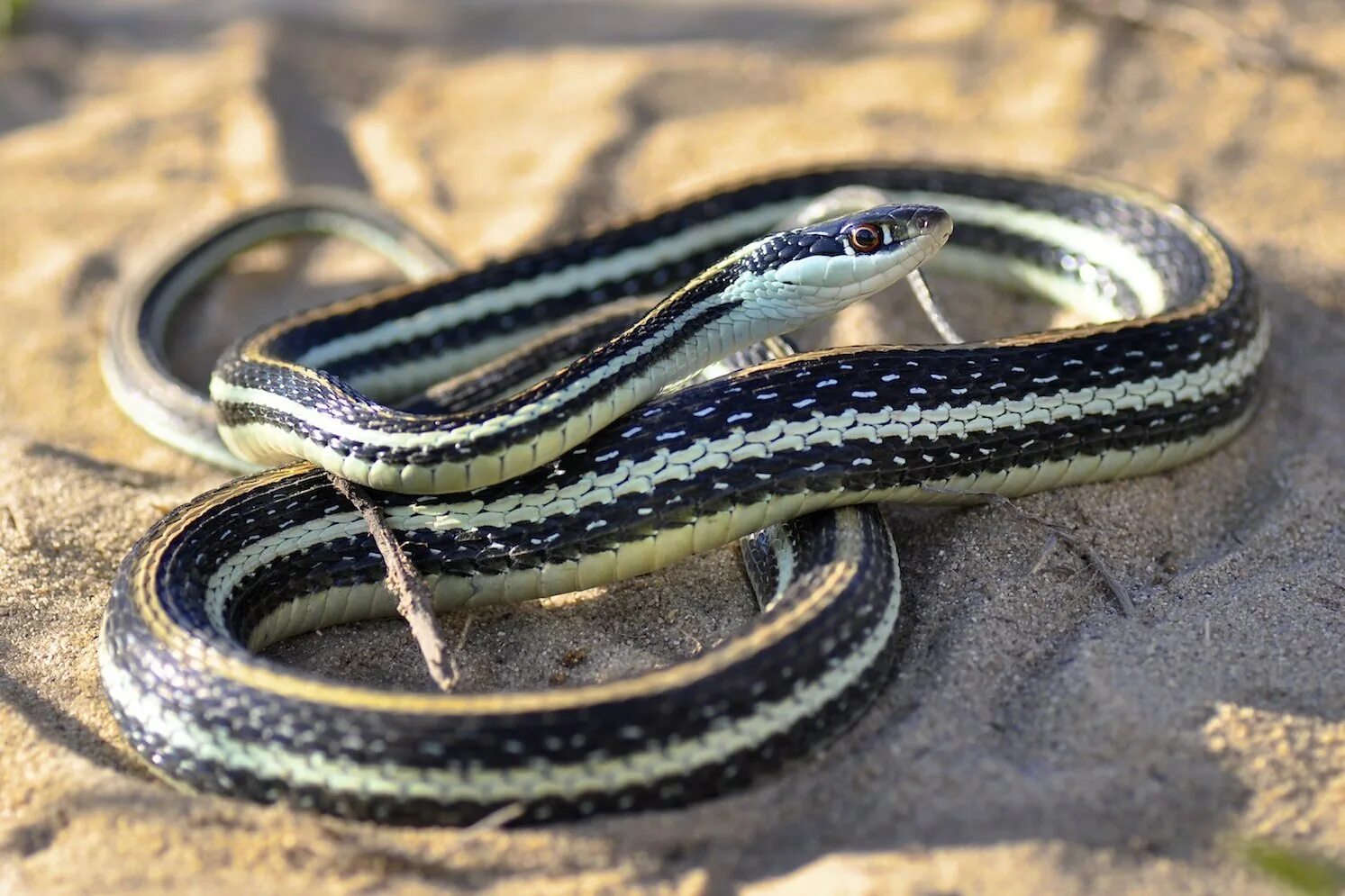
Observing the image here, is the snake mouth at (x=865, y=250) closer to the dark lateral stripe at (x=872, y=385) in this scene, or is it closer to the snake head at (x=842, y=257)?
the snake head at (x=842, y=257)

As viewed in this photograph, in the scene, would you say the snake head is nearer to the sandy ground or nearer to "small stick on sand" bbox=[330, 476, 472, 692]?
the sandy ground

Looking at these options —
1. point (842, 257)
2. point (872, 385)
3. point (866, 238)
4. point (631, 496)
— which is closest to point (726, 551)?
point (631, 496)

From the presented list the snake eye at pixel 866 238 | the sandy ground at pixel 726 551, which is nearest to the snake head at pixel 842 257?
the snake eye at pixel 866 238

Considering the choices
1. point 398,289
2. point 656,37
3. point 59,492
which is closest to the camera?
point 59,492

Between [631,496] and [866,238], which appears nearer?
[631,496]

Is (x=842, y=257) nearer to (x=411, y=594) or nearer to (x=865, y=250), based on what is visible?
(x=865, y=250)

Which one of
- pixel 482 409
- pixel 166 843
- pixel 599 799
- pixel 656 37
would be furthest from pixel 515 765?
pixel 656 37

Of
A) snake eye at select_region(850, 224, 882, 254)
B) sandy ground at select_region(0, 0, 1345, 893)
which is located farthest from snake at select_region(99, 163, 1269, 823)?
sandy ground at select_region(0, 0, 1345, 893)

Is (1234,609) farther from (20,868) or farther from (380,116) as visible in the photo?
(380,116)
